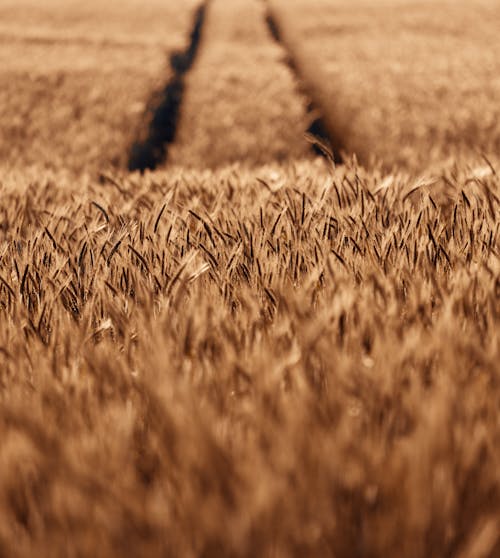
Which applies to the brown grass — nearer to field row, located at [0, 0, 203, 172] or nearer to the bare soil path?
field row, located at [0, 0, 203, 172]

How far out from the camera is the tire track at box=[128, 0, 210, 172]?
798cm

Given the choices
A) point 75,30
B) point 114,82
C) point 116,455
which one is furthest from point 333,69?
point 116,455

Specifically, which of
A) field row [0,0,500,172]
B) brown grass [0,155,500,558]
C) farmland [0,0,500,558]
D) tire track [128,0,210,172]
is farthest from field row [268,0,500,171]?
tire track [128,0,210,172]

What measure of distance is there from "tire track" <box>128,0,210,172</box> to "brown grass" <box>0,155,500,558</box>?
4.42m

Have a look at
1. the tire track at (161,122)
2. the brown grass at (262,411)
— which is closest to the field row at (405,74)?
the brown grass at (262,411)

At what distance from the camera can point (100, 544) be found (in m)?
0.70

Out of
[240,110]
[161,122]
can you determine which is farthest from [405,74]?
[161,122]

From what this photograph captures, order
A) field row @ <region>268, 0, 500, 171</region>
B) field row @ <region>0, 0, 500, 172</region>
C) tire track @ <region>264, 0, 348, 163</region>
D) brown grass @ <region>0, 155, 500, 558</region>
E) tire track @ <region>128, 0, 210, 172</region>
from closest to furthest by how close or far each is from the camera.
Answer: brown grass @ <region>0, 155, 500, 558</region>, field row @ <region>268, 0, 500, 171</region>, field row @ <region>0, 0, 500, 172</region>, tire track @ <region>128, 0, 210, 172</region>, tire track @ <region>264, 0, 348, 163</region>

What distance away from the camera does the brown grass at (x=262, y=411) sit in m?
0.70

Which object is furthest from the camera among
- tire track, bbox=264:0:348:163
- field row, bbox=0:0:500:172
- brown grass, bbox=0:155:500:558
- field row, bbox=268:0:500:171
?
tire track, bbox=264:0:348:163

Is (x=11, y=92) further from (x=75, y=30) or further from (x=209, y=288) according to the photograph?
(x=209, y=288)

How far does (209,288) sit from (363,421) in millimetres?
627

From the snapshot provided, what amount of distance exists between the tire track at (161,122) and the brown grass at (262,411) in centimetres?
442

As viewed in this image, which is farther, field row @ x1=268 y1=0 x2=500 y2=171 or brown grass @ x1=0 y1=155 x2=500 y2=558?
field row @ x1=268 y1=0 x2=500 y2=171
